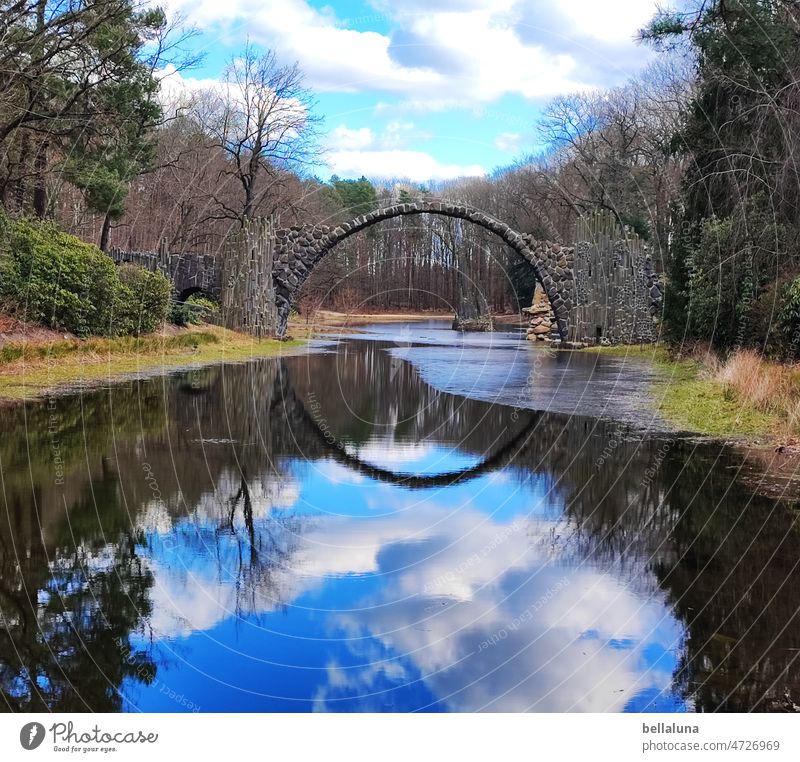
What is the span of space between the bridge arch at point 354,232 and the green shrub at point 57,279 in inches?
440

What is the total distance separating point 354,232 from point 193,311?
7.06 metres

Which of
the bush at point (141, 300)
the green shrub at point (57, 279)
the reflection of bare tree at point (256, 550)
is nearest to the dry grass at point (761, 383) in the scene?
the reflection of bare tree at point (256, 550)

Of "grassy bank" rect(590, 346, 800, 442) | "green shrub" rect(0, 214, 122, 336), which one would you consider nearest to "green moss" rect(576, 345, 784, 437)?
"grassy bank" rect(590, 346, 800, 442)

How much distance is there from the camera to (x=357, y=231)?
3616cm

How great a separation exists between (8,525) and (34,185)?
24.2 m

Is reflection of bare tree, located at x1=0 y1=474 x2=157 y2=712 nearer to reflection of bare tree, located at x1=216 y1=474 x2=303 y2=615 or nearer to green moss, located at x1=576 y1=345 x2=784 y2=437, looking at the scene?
reflection of bare tree, located at x1=216 y1=474 x2=303 y2=615

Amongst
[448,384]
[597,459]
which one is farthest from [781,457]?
[448,384]

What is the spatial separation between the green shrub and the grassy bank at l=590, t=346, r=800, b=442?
14.2 meters

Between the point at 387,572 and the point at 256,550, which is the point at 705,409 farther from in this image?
the point at 256,550

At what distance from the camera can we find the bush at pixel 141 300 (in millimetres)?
25266

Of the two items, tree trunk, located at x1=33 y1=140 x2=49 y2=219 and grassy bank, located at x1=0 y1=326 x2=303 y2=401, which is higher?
tree trunk, located at x1=33 y1=140 x2=49 y2=219

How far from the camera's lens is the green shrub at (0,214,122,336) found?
21.4 m

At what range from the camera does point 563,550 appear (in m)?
6.73

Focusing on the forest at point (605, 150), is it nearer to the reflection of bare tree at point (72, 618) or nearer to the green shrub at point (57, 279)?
the green shrub at point (57, 279)
